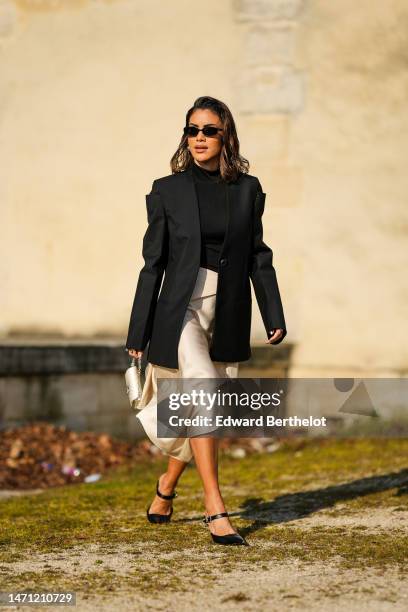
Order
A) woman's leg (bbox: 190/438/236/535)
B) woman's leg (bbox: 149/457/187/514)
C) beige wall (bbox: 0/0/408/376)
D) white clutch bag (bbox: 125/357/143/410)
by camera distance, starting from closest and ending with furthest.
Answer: woman's leg (bbox: 190/438/236/535) < white clutch bag (bbox: 125/357/143/410) < woman's leg (bbox: 149/457/187/514) < beige wall (bbox: 0/0/408/376)

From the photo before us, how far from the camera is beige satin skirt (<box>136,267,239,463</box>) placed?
14.3 ft

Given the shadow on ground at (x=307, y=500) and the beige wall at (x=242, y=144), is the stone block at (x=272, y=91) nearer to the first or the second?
the beige wall at (x=242, y=144)

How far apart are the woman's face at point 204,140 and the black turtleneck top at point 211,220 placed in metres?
0.12

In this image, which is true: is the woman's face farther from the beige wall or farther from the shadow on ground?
the beige wall

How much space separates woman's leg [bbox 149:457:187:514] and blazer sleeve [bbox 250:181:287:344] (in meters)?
0.70

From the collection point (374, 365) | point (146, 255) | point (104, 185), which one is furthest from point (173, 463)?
point (104, 185)

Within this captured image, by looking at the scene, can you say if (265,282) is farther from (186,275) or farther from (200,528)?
(200,528)

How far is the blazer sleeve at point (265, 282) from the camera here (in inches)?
178

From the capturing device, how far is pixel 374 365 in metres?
8.01

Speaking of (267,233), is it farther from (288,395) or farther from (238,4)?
(238,4)

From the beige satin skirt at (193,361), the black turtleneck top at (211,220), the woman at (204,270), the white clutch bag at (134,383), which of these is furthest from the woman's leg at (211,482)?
the black turtleneck top at (211,220)

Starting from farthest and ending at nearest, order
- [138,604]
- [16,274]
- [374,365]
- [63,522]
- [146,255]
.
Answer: [16,274] → [374,365] → [63,522] → [146,255] → [138,604]

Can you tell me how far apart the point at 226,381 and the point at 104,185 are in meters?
4.23

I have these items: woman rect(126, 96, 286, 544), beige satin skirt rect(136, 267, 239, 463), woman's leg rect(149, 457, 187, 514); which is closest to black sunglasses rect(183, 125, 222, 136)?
woman rect(126, 96, 286, 544)
